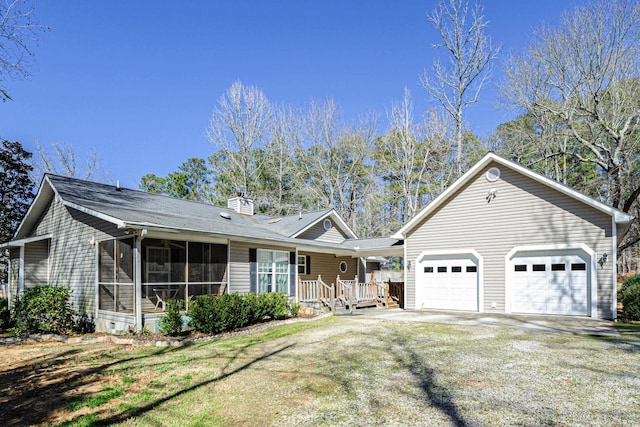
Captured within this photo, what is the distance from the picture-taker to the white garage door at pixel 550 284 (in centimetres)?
1228

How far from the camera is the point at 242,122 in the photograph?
30.2m

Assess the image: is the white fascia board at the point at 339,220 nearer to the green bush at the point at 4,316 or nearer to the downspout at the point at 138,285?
the downspout at the point at 138,285

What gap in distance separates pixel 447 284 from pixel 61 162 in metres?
31.9

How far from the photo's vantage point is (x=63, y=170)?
32.2m

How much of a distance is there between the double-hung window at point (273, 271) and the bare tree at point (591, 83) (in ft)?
49.6

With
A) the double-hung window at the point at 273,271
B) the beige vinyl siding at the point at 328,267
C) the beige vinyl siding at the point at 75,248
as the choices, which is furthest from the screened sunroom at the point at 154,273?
the beige vinyl siding at the point at 328,267

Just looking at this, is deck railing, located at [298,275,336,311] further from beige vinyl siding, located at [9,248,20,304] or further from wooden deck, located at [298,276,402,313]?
beige vinyl siding, located at [9,248,20,304]

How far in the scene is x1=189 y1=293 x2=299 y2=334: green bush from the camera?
33.7 feet

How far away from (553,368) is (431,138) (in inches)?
964

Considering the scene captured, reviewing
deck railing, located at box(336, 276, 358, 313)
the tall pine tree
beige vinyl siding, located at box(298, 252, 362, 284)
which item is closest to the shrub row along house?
deck railing, located at box(336, 276, 358, 313)

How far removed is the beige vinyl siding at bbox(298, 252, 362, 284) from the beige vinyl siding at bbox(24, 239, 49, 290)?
30.7 feet

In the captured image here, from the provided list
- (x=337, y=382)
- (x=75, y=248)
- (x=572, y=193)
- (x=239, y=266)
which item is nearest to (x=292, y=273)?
(x=239, y=266)

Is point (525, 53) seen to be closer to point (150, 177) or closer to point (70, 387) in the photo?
point (70, 387)

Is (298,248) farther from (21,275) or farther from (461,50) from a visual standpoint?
(461,50)
